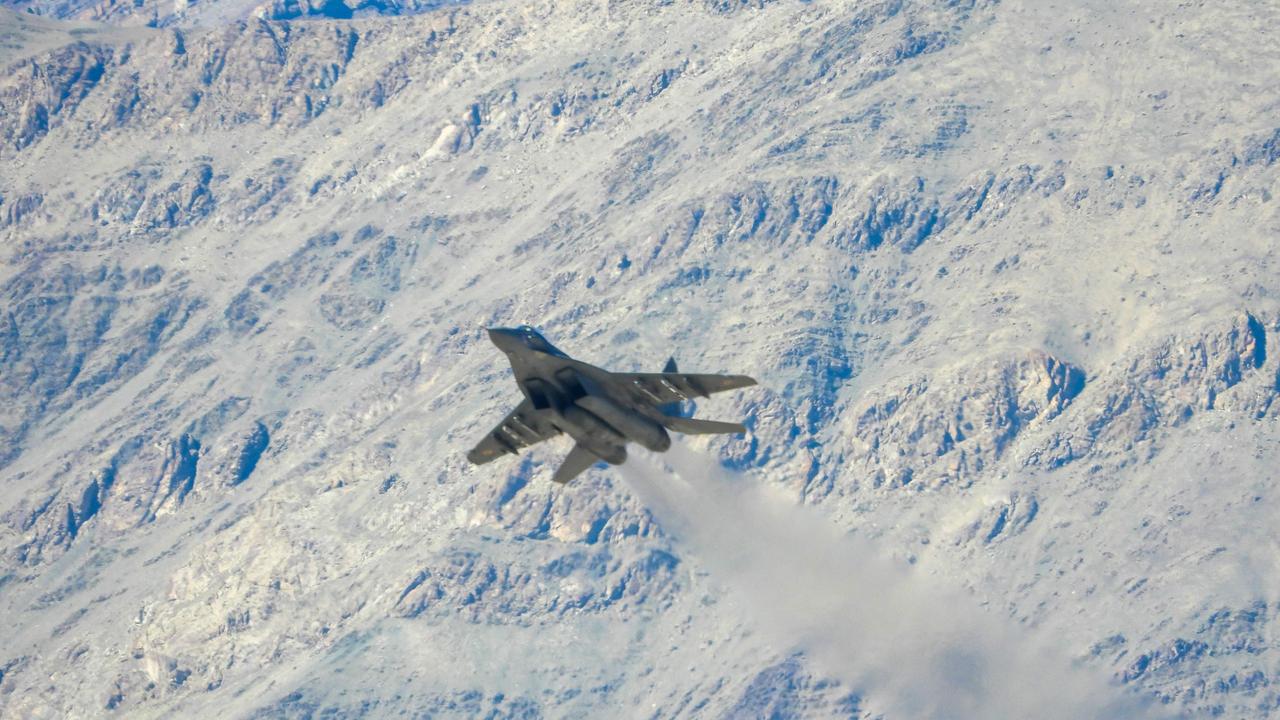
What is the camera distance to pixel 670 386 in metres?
136

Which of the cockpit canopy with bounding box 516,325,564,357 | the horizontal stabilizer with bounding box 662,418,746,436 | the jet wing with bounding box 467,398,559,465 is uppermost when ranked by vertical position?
the cockpit canopy with bounding box 516,325,564,357

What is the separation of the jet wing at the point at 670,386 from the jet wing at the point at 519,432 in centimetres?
616

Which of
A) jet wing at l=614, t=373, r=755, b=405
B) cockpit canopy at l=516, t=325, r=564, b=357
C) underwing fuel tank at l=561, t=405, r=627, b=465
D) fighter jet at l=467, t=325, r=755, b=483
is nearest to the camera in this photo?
jet wing at l=614, t=373, r=755, b=405

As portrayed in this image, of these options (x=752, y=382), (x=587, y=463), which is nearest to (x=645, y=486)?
(x=587, y=463)

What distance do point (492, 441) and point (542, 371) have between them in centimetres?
832

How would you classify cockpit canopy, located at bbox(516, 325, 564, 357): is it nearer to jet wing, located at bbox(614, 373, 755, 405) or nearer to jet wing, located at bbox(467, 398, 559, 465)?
jet wing, located at bbox(467, 398, 559, 465)

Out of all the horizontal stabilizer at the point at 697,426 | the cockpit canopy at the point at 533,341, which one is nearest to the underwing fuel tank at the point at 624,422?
the horizontal stabilizer at the point at 697,426

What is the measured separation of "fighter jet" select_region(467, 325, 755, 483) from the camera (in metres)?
136

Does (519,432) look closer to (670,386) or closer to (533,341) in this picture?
(533,341)

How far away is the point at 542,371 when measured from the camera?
13712 cm

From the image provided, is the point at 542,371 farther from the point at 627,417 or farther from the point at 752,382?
the point at 752,382

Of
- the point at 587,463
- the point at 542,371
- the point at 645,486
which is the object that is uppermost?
the point at 542,371

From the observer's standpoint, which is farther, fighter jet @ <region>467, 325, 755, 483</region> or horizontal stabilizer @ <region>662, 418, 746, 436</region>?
fighter jet @ <region>467, 325, 755, 483</region>

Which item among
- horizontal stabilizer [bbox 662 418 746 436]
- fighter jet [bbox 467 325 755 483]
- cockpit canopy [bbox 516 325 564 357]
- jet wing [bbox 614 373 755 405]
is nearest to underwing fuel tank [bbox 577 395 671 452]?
fighter jet [bbox 467 325 755 483]
